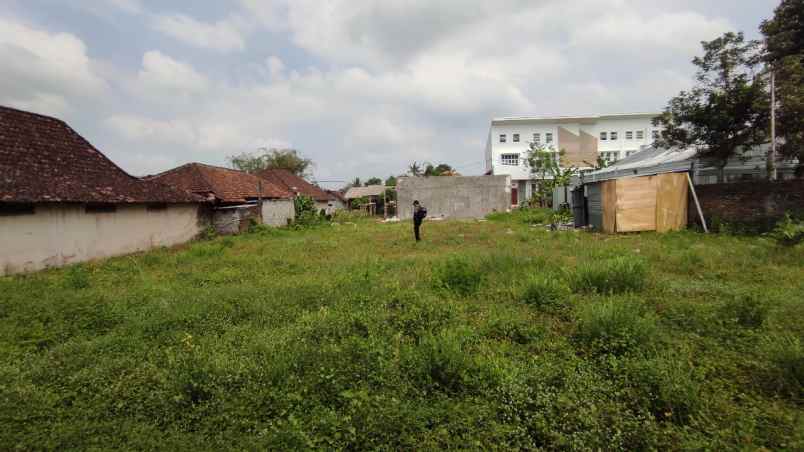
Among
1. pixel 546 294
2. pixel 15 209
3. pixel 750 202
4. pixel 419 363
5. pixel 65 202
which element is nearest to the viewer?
pixel 419 363

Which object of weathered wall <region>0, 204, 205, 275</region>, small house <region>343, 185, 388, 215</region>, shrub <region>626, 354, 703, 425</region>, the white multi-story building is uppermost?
the white multi-story building

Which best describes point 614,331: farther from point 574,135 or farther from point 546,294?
point 574,135

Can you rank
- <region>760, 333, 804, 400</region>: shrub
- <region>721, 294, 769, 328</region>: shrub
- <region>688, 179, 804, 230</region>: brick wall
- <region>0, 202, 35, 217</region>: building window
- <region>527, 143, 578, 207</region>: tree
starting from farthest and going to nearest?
<region>527, 143, 578, 207</region>: tree, <region>688, 179, 804, 230</region>: brick wall, <region>0, 202, 35, 217</region>: building window, <region>721, 294, 769, 328</region>: shrub, <region>760, 333, 804, 400</region>: shrub

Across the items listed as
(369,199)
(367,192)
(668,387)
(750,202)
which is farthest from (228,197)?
(750,202)

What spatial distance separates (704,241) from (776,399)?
26.4ft

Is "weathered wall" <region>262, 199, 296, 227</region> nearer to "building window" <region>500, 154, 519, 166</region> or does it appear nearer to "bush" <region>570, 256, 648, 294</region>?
"bush" <region>570, 256, 648, 294</region>

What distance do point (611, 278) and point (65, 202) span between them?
1326 cm

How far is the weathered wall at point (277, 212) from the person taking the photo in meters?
17.9

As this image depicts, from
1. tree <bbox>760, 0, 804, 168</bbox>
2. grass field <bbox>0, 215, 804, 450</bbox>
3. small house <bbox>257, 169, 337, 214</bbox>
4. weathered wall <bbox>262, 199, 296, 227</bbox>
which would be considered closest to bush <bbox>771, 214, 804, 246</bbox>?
grass field <bbox>0, 215, 804, 450</bbox>

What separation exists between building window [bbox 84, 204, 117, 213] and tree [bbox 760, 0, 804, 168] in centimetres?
2031

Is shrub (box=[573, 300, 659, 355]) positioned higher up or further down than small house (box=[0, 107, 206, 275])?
further down

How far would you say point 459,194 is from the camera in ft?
75.4

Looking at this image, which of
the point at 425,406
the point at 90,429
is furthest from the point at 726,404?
the point at 90,429

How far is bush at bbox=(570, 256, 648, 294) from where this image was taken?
4971 mm
